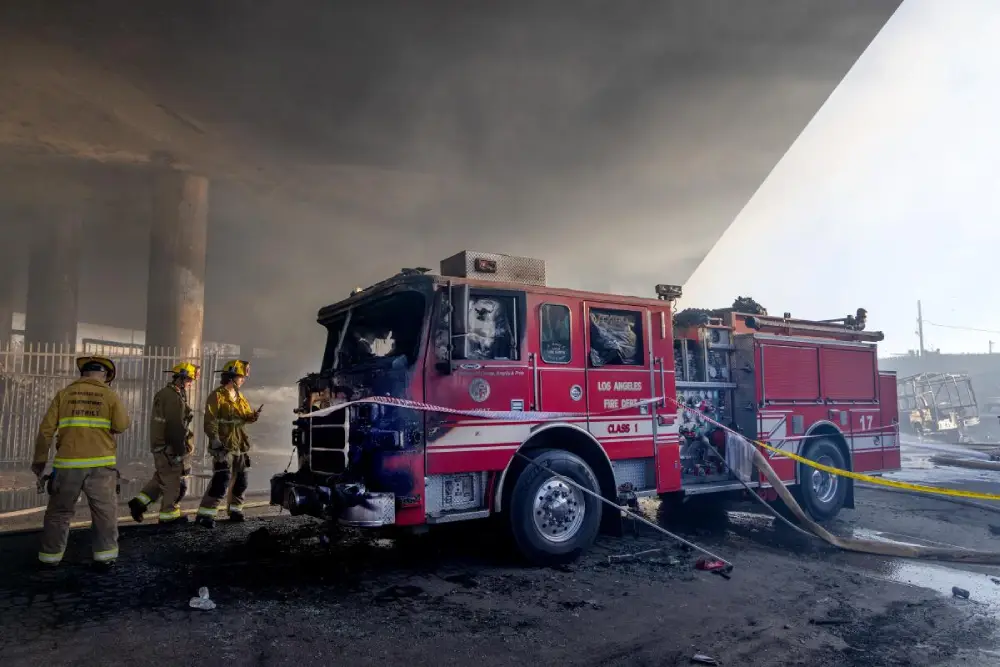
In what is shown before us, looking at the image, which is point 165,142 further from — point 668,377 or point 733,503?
point 733,503

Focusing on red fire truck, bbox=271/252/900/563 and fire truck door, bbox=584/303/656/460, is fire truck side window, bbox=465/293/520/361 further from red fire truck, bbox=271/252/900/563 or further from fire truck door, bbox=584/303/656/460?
fire truck door, bbox=584/303/656/460

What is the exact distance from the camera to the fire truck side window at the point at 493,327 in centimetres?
505

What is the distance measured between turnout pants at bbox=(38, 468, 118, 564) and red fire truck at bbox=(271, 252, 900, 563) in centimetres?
129

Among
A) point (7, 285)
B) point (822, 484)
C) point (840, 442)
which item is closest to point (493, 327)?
point (822, 484)

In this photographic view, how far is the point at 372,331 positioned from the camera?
5.88 meters

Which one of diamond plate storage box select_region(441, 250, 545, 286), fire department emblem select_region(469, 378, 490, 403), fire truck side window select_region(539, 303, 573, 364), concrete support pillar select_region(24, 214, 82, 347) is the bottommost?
fire department emblem select_region(469, 378, 490, 403)

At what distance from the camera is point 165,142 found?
1335 centimetres

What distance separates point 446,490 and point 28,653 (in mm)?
2615

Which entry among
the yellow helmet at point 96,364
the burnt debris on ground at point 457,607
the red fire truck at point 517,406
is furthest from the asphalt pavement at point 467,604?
the yellow helmet at point 96,364

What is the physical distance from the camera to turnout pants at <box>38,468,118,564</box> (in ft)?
15.4

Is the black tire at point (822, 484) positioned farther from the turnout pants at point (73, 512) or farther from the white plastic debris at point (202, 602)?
the turnout pants at point (73, 512)

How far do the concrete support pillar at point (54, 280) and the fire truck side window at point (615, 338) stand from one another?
15.2m

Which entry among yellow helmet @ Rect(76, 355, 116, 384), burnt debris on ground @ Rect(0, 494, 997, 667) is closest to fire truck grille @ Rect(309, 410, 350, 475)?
burnt debris on ground @ Rect(0, 494, 997, 667)

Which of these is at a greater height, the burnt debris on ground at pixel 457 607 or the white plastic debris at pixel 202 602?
the white plastic debris at pixel 202 602
